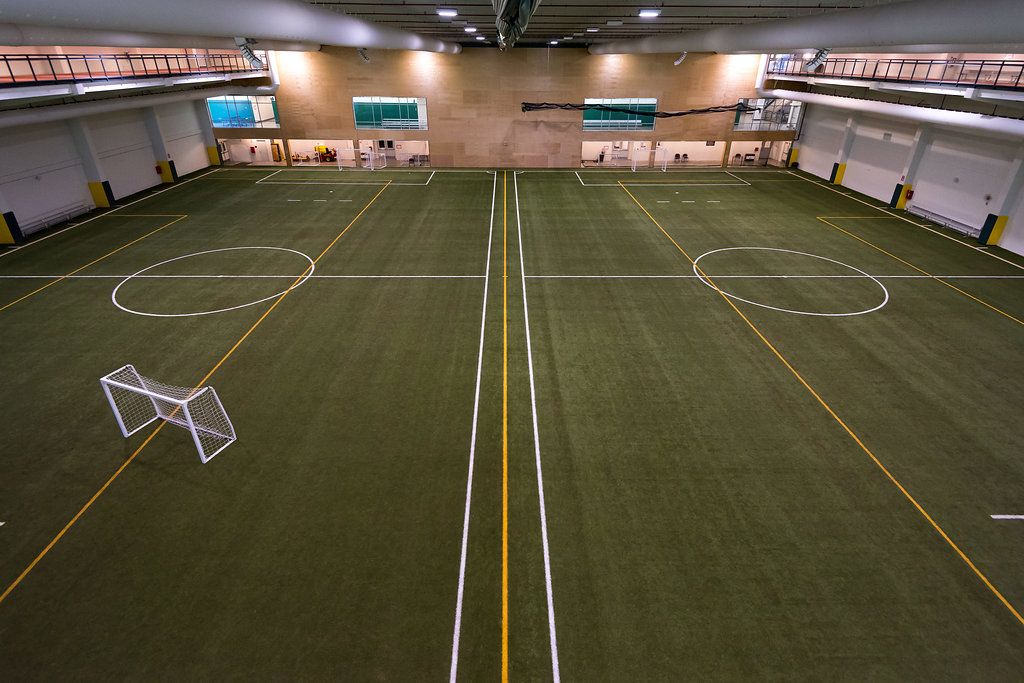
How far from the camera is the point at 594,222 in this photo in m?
28.2

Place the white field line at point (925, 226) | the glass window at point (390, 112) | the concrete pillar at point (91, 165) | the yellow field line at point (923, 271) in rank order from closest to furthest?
1. the yellow field line at point (923, 271)
2. the white field line at point (925, 226)
3. the concrete pillar at point (91, 165)
4. the glass window at point (390, 112)

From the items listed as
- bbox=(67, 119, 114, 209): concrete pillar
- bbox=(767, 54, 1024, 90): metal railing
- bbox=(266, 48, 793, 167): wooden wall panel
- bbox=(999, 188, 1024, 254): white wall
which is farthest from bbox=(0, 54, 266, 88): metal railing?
bbox=(999, 188, 1024, 254): white wall

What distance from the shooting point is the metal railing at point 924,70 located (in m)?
23.7

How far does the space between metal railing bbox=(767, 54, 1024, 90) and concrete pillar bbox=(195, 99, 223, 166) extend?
139 ft

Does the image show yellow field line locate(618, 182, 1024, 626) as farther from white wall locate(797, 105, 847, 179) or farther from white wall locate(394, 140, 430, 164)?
white wall locate(394, 140, 430, 164)

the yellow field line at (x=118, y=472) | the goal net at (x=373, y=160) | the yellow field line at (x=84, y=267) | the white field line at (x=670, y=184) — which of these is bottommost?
the yellow field line at (x=118, y=472)

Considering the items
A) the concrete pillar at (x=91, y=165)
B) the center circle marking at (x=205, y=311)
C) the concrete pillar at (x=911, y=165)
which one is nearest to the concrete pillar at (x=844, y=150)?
the concrete pillar at (x=911, y=165)

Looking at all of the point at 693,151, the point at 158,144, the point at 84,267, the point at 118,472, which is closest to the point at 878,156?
the point at 693,151

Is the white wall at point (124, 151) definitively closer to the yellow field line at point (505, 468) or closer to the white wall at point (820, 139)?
the yellow field line at point (505, 468)

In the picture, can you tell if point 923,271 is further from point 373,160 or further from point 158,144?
point 158,144

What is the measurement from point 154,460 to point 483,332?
913 cm

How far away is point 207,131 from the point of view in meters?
40.2

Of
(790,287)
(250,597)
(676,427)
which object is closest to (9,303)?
(250,597)

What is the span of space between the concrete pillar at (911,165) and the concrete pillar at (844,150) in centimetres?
536
